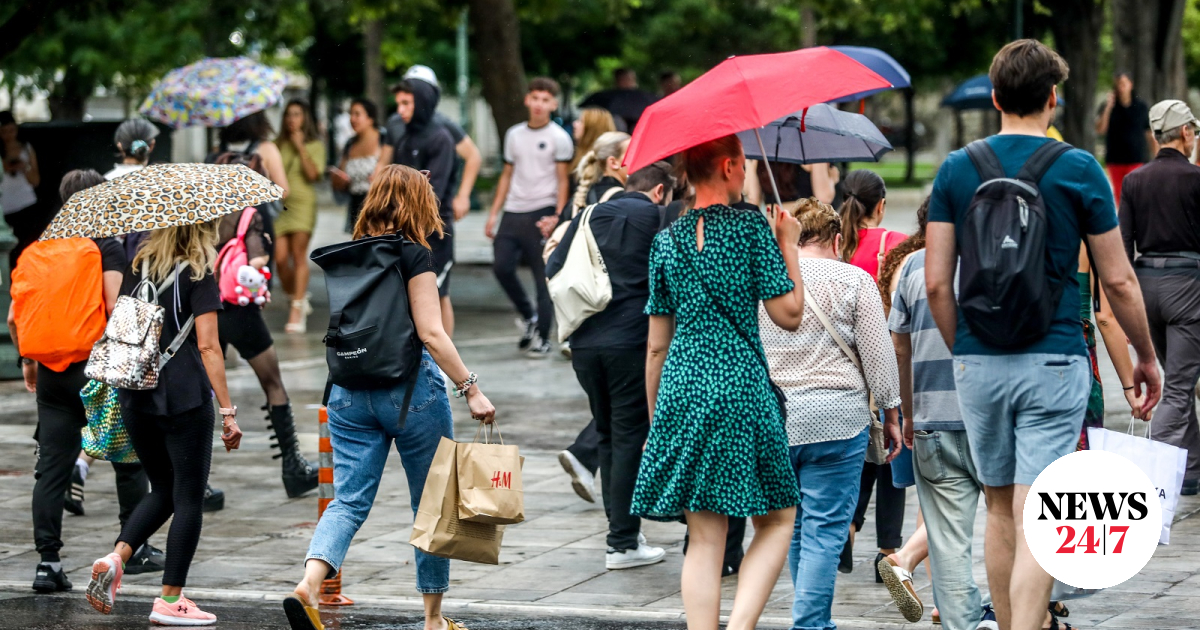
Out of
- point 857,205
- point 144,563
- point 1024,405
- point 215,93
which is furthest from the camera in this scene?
point 215,93

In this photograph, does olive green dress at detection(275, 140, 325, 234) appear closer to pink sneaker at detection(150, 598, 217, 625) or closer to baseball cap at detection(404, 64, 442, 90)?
baseball cap at detection(404, 64, 442, 90)

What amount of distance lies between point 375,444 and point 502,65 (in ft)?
47.9

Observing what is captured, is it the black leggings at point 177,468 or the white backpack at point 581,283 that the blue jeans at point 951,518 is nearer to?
the white backpack at point 581,283

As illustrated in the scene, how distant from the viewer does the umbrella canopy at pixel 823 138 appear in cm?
677

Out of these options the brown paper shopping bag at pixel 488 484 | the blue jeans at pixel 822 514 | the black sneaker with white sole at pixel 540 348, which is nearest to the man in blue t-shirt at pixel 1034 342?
the blue jeans at pixel 822 514

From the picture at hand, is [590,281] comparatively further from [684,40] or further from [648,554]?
[684,40]

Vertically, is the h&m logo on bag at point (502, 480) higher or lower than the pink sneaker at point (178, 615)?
higher

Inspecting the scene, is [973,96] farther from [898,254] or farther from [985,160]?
[985,160]

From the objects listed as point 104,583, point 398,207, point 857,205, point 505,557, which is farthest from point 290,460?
point 857,205

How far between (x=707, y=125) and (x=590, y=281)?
2.09 meters

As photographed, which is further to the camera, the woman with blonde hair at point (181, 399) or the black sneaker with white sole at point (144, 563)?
the black sneaker with white sole at point (144, 563)

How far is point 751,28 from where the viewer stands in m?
42.9

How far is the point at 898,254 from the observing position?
6.08 metres

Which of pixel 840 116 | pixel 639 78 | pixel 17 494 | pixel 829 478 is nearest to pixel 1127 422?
pixel 840 116
